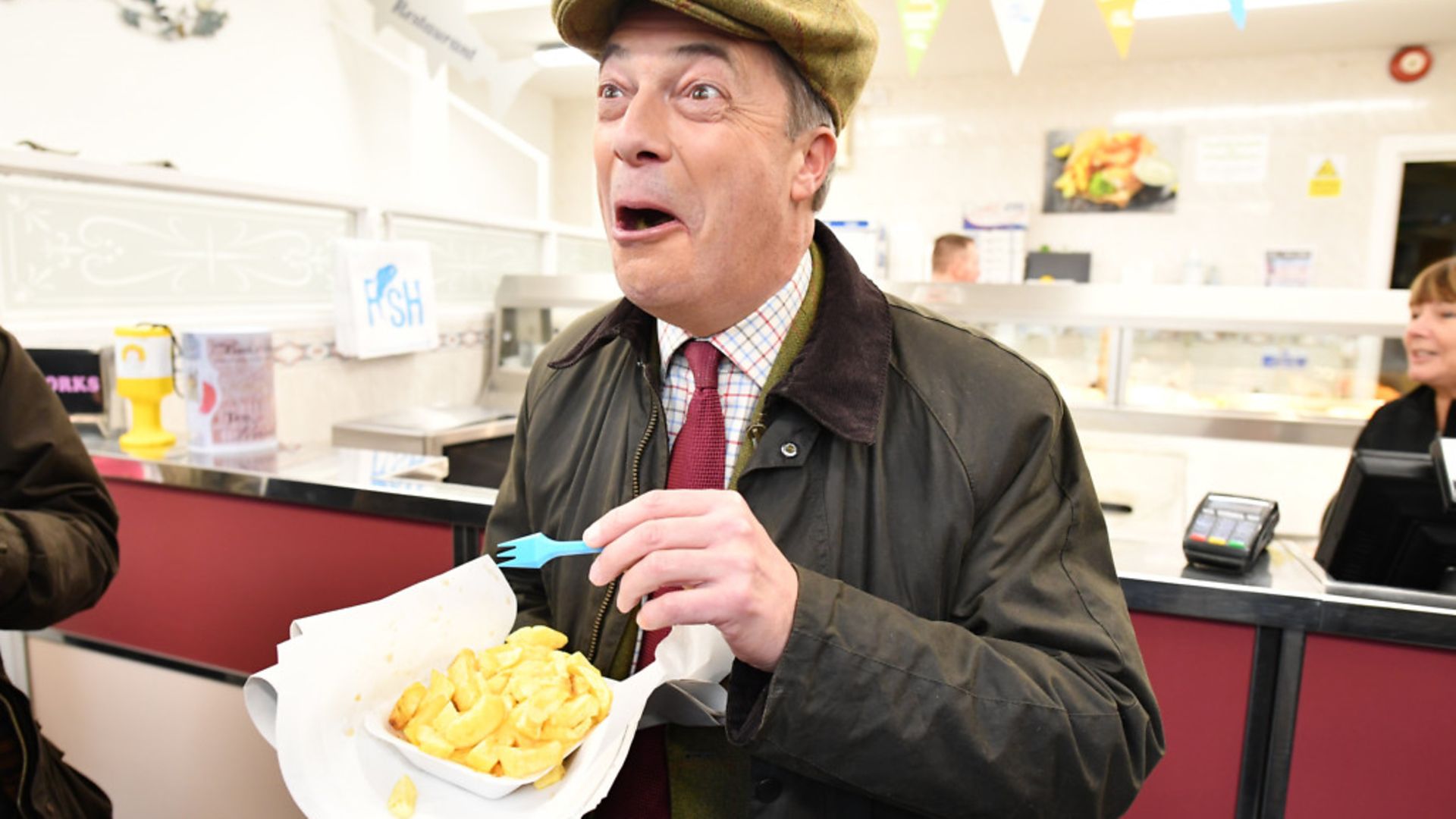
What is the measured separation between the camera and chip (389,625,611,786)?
93cm

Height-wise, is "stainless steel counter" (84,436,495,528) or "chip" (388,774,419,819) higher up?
"stainless steel counter" (84,436,495,528)

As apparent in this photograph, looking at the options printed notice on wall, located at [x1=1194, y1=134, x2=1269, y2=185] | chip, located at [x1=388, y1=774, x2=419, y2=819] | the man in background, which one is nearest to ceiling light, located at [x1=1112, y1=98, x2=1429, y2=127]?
printed notice on wall, located at [x1=1194, y1=134, x2=1269, y2=185]

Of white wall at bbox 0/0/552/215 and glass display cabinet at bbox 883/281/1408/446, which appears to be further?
white wall at bbox 0/0/552/215

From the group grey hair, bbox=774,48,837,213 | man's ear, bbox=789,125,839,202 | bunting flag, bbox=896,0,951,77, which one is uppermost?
bunting flag, bbox=896,0,951,77

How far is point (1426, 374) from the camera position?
2.53m

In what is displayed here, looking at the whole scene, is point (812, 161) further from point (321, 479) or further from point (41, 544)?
point (321, 479)

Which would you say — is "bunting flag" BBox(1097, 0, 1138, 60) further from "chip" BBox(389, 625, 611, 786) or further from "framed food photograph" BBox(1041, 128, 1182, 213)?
"framed food photograph" BBox(1041, 128, 1182, 213)

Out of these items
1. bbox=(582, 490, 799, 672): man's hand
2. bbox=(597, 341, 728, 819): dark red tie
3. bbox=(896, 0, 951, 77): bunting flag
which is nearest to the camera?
bbox=(582, 490, 799, 672): man's hand

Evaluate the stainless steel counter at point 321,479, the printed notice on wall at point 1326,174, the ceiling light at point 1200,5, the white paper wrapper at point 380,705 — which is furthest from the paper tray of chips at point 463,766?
the printed notice on wall at point 1326,174

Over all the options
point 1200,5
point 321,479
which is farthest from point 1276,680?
point 1200,5

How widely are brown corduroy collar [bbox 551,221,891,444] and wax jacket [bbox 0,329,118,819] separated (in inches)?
34.3

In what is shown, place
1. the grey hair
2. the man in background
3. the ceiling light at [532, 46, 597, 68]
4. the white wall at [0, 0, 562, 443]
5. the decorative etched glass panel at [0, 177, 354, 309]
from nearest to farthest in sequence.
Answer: the grey hair → the decorative etched glass panel at [0, 177, 354, 309] → the white wall at [0, 0, 562, 443] → the man in background → the ceiling light at [532, 46, 597, 68]

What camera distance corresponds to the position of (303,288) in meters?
2.75

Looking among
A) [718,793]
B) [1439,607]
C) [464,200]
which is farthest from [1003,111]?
[718,793]
